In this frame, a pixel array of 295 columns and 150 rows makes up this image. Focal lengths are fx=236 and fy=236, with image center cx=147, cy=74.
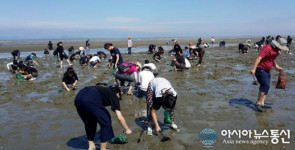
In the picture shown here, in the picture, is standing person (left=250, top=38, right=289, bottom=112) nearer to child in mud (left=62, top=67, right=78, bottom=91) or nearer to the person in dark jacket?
child in mud (left=62, top=67, right=78, bottom=91)

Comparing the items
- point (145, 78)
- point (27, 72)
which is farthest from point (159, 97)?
point (27, 72)

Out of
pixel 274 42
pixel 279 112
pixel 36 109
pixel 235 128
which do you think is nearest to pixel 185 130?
pixel 235 128

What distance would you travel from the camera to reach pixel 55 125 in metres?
5.98

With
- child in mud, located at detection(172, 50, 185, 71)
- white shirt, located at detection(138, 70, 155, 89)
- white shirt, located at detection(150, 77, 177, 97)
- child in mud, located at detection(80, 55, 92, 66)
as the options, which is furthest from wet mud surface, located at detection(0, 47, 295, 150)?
child in mud, located at detection(80, 55, 92, 66)

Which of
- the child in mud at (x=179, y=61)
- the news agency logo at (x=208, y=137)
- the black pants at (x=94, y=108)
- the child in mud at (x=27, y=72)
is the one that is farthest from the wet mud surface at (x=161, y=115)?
the child in mud at (x=179, y=61)

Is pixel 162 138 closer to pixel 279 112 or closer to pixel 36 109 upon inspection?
pixel 279 112

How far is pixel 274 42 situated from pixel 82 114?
5127mm

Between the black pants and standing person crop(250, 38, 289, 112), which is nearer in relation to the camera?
the black pants

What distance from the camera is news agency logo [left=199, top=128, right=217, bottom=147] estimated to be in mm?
4812

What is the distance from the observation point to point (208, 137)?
198 inches

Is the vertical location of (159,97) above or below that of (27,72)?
above

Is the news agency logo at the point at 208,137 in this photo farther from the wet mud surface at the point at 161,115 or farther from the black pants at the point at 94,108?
the black pants at the point at 94,108

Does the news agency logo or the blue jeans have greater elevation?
the blue jeans

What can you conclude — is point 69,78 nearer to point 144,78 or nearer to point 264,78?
point 144,78
